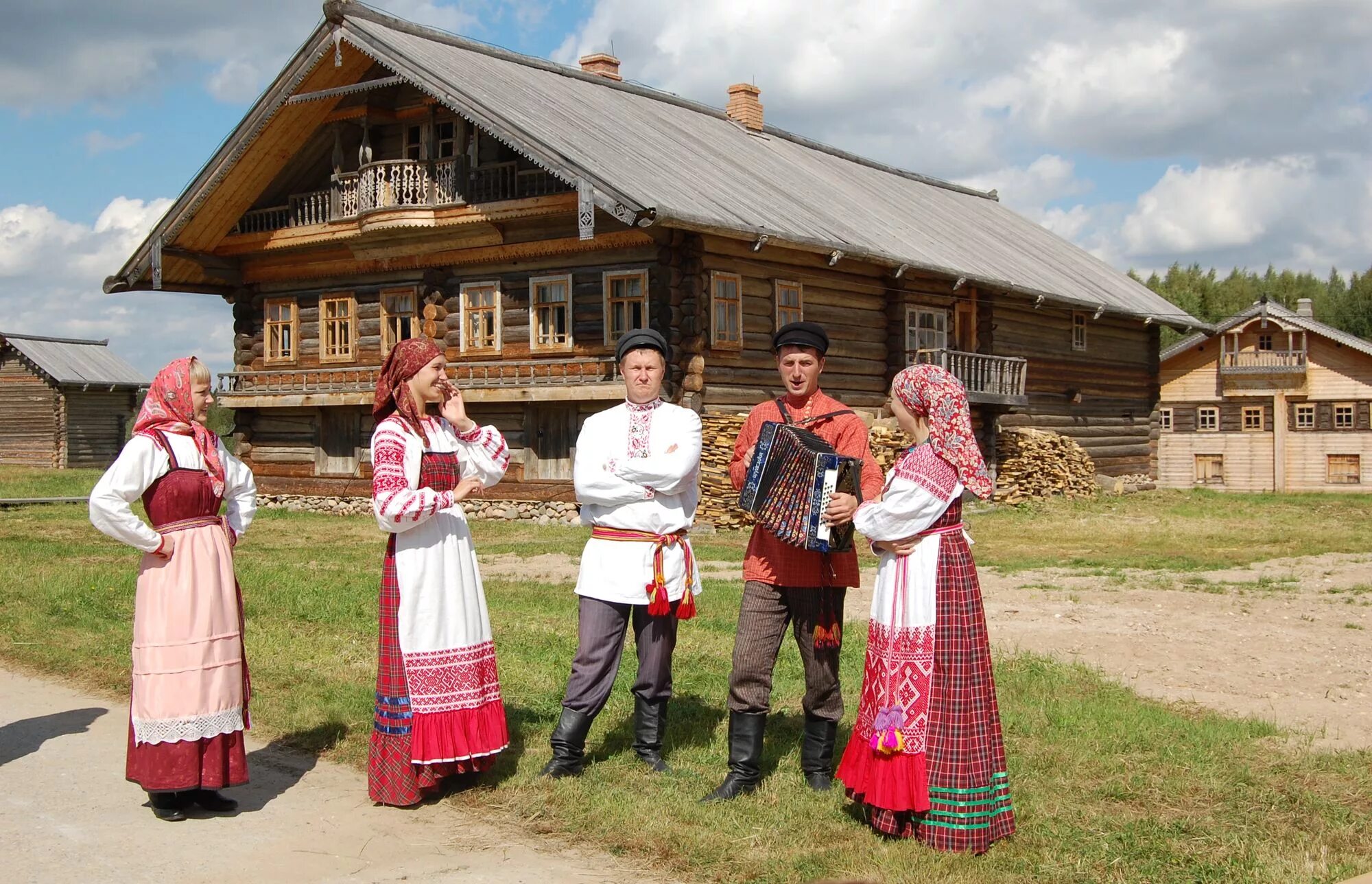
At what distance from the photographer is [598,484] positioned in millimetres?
5590

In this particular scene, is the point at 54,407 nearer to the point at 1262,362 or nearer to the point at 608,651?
the point at 1262,362

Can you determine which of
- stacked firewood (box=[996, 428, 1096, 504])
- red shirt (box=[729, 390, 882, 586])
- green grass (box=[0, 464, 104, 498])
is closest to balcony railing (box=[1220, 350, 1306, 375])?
stacked firewood (box=[996, 428, 1096, 504])

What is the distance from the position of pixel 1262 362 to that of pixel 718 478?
2173cm

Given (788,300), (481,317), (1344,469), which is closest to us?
(788,300)

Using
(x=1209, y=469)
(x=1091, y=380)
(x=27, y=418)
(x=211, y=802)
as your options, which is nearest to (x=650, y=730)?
(x=211, y=802)

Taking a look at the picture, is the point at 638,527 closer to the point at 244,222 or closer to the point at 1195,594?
the point at 1195,594

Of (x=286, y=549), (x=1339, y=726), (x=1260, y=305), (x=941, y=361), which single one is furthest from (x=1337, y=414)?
(x=1339, y=726)

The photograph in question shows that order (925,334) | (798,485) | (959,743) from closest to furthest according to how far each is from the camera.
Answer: (959,743)
(798,485)
(925,334)

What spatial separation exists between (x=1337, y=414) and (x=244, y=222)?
86.2 feet

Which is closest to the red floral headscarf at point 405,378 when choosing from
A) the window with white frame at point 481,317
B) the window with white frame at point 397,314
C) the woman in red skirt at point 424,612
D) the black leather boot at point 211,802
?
the woman in red skirt at point 424,612

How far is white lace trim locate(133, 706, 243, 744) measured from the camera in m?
5.16

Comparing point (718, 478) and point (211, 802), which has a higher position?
point (718, 478)

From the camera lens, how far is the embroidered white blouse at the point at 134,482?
5168 mm

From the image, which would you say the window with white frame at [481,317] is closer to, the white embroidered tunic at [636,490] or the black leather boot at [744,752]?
the white embroidered tunic at [636,490]
